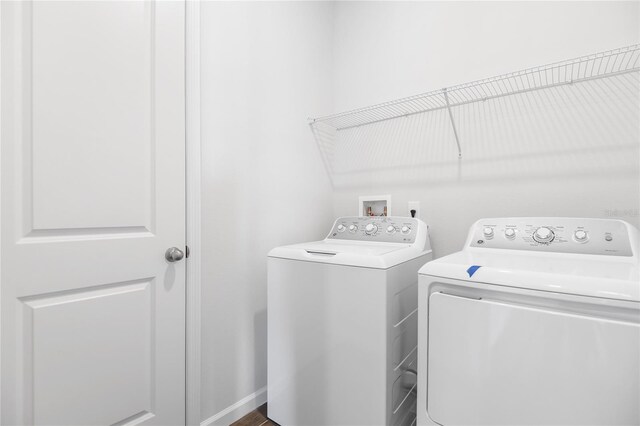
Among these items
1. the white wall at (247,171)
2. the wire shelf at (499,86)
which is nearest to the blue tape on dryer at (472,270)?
the wire shelf at (499,86)

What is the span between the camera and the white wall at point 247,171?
146 cm

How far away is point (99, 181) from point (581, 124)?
2.08 meters

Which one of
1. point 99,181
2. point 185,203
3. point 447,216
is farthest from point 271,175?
point 447,216

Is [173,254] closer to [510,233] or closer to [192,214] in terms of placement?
[192,214]

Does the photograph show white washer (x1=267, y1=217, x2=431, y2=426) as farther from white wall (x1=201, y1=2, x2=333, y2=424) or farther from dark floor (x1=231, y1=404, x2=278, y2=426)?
white wall (x1=201, y1=2, x2=333, y2=424)

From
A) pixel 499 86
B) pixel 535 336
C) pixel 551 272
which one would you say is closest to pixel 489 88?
pixel 499 86

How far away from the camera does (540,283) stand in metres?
0.86

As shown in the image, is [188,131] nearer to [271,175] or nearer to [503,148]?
[271,175]

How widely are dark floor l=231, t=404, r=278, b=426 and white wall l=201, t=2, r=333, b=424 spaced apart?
44 millimetres

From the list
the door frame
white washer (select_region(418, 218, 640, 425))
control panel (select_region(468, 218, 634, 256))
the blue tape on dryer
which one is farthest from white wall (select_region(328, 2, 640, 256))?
the door frame

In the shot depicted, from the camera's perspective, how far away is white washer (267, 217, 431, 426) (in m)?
1.19

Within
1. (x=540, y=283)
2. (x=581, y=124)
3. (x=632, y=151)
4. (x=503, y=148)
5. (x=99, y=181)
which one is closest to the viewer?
(x=540, y=283)

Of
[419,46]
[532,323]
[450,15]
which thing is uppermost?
[450,15]

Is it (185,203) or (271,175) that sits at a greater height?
(271,175)
